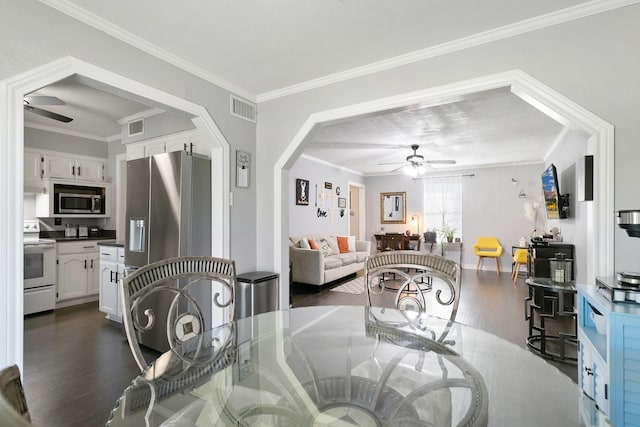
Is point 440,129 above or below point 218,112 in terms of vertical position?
above

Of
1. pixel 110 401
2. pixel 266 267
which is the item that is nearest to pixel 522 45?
pixel 266 267

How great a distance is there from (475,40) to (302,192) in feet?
15.1

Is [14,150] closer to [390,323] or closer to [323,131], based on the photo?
[390,323]

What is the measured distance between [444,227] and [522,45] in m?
6.35

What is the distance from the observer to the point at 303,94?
10.2 feet

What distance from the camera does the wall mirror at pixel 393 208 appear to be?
8.70m

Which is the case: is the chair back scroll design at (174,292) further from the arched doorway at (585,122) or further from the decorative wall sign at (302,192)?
the decorative wall sign at (302,192)

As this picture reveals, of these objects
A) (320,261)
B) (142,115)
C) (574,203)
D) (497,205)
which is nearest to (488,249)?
(497,205)

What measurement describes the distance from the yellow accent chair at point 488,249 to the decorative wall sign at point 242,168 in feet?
19.9

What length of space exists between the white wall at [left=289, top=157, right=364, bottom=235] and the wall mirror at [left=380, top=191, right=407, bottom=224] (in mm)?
1138

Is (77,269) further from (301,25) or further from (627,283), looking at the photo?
(627,283)

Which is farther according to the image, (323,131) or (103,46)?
(323,131)

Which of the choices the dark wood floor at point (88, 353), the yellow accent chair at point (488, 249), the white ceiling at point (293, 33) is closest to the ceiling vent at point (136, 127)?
the white ceiling at point (293, 33)

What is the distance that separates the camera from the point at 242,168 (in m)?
3.21
